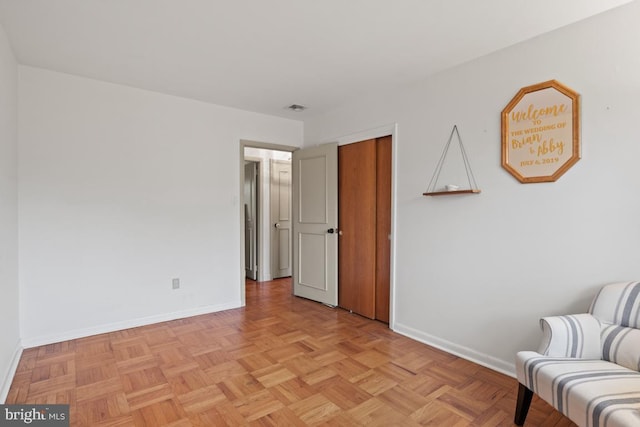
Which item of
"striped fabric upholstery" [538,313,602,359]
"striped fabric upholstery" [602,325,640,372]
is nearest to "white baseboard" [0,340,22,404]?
"striped fabric upholstery" [538,313,602,359]

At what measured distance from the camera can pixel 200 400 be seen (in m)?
2.10

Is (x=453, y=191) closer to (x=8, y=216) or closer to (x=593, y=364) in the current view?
(x=593, y=364)

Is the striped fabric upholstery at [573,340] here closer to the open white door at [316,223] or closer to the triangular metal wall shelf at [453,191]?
the triangular metal wall shelf at [453,191]

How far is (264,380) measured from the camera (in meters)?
2.34

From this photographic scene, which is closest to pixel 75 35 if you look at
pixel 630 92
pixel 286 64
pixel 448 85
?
pixel 286 64

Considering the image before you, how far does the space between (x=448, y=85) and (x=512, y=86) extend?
0.54 m

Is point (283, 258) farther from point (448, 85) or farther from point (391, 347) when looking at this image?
point (448, 85)

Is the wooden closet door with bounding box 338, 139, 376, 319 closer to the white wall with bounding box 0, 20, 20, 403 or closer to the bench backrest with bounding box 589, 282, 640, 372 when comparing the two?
the bench backrest with bounding box 589, 282, 640, 372

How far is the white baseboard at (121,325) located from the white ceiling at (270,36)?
7.75ft

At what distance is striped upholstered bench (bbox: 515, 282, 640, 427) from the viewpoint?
1395mm

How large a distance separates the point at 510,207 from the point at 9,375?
3732mm

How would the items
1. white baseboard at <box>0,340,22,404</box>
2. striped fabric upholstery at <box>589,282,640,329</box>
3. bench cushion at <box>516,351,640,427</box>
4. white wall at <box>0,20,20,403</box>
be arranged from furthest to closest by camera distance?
white wall at <box>0,20,20,403</box> → white baseboard at <box>0,340,22,404</box> → striped fabric upholstery at <box>589,282,640,329</box> → bench cushion at <box>516,351,640,427</box>

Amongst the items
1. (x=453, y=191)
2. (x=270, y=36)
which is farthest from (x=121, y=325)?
(x=453, y=191)

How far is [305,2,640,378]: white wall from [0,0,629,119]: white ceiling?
209mm
